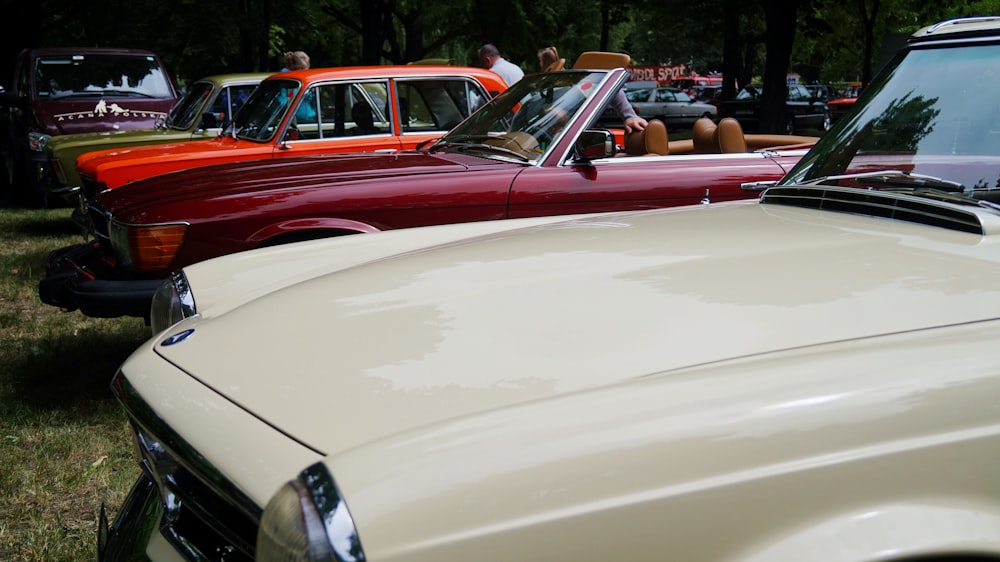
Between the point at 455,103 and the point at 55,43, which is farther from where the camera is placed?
the point at 55,43

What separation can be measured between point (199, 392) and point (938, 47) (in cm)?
237

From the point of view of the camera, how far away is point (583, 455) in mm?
1423

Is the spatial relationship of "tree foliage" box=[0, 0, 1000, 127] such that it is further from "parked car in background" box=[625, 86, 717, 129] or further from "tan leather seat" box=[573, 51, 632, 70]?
"tan leather seat" box=[573, 51, 632, 70]

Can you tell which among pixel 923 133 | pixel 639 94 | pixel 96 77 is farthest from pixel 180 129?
pixel 639 94

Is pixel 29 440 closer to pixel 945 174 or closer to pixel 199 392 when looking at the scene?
pixel 199 392

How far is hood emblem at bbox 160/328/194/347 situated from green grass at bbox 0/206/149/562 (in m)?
1.22

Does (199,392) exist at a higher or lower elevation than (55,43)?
lower

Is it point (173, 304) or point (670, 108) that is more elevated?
point (670, 108)

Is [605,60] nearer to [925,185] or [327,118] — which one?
[327,118]

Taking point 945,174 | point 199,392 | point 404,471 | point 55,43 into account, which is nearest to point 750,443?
point 404,471

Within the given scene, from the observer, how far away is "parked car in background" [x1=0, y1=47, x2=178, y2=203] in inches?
420

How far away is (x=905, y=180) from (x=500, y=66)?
22.9ft

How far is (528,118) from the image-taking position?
17.5 ft

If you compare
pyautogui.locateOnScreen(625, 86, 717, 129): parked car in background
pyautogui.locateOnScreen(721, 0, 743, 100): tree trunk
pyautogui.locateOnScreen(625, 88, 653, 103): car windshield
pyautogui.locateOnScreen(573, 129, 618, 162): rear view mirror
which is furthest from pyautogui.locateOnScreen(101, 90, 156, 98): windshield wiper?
pyautogui.locateOnScreen(625, 88, 653, 103): car windshield
